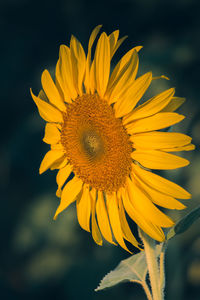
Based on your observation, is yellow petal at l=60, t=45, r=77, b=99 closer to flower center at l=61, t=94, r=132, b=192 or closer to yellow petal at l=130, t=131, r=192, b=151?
flower center at l=61, t=94, r=132, b=192

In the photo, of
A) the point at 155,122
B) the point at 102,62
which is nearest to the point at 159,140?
the point at 155,122

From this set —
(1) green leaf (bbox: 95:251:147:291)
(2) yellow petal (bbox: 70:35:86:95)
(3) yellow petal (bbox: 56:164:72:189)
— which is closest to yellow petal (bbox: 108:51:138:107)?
(2) yellow petal (bbox: 70:35:86:95)

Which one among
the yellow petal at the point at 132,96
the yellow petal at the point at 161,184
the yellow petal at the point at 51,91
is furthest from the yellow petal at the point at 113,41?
the yellow petal at the point at 161,184

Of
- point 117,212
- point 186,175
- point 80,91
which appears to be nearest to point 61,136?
point 80,91

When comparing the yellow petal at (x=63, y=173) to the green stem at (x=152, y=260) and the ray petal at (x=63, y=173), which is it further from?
the green stem at (x=152, y=260)

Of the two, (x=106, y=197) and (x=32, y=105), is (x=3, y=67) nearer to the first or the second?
(x=32, y=105)

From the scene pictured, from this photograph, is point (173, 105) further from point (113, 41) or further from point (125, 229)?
point (125, 229)
